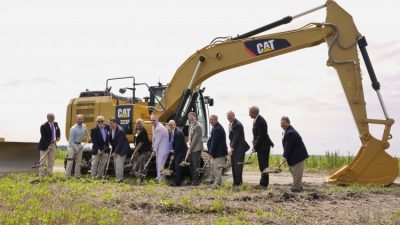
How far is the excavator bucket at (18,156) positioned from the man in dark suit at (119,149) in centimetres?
260

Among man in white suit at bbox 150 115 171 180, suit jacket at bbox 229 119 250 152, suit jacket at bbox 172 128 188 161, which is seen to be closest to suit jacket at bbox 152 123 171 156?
man in white suit at bbox 150 115 171 180

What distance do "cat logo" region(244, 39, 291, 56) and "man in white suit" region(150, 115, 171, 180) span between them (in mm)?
3129

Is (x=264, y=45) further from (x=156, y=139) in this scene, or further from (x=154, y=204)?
(x=154, y=204)

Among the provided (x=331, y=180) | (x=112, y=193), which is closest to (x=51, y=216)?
(x=112, y=193)

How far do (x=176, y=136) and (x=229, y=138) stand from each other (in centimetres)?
140

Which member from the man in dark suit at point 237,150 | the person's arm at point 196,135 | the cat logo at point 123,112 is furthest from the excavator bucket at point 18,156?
the man in dark suit at point 237,150

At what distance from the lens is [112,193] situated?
894 centimetres

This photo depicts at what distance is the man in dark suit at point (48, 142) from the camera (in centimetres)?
1280

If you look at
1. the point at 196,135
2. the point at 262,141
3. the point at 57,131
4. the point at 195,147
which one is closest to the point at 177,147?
the point at 195,147

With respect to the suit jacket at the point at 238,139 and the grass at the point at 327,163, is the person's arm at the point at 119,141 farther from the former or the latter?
the grass at the point at 327,163

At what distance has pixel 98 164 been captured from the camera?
12.8 m

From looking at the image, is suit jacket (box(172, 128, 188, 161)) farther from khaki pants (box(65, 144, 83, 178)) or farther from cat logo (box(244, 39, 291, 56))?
khaki pants (box(65, 144, 83, 178))

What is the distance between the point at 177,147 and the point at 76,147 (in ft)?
10.8

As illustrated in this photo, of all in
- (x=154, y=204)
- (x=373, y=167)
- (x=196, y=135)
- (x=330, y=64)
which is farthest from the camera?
(x=330, y=64)
